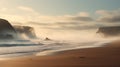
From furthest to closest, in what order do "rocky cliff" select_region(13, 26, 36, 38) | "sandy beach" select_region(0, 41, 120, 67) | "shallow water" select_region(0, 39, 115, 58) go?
1. "rocky cliff" select_region(13, 26, 36, 38)
2. "shallow water" select_region(0, 39, 115, 58)
3. "sandy beach" select_region(0, 41, 120, 67)

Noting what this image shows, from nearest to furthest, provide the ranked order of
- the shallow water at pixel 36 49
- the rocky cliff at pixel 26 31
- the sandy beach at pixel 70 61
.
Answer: the sandy beach at pixel 70 61, the shallow water at pixel 36 49, the rocky cliff at pixel 26 31

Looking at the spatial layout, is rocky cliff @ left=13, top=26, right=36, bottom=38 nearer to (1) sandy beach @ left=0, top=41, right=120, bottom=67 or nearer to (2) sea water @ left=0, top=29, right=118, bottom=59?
(2) sea water @ left=0, top=29, right=118, bottom=59

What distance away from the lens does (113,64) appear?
818 centimetres

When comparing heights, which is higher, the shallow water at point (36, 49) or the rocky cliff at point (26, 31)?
the rocky cliff at point (26, 31)

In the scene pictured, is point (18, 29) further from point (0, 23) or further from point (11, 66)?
point (11, 66)

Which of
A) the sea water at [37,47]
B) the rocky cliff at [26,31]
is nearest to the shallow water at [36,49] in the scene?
the sea water at [37,47]

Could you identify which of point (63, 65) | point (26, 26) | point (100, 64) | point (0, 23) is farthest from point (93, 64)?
point (26, 26)

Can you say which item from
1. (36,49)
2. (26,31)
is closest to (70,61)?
(36,49)

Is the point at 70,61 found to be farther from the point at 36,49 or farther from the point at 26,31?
the point at 26,31

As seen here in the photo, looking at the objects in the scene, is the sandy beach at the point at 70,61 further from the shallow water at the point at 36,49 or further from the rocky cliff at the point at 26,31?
the rocky cliff at the point at 26,31

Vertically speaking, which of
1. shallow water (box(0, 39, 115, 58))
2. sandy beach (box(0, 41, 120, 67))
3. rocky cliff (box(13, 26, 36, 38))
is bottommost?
sandy beach (box(0, 41, 120, 67))

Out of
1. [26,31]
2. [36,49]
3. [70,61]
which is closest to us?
[70,61]

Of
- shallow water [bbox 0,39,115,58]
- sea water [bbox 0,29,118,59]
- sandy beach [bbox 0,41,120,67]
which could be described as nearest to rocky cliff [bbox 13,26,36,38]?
sea water [bbox 0,29,118,59]

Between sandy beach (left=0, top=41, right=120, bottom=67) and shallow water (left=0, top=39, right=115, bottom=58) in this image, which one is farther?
shallow water (left=0, top=39, right=115, bottom=58)
